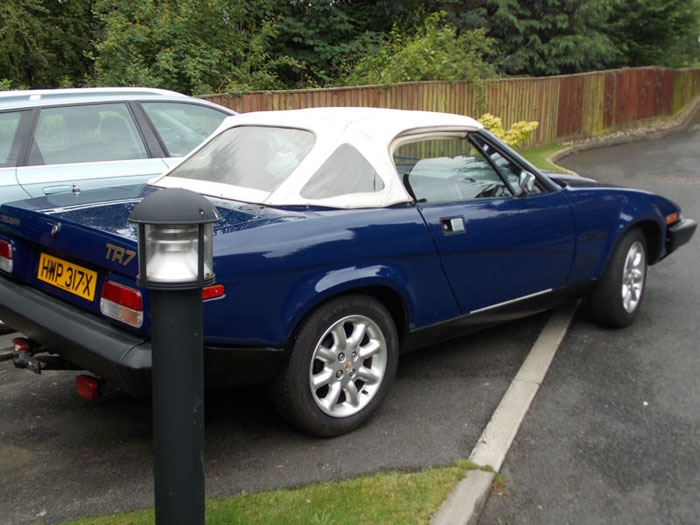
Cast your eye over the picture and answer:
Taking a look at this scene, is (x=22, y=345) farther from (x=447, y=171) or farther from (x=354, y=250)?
(x=447, y=171)

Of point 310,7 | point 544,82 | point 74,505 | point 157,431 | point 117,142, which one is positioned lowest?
point 74,505

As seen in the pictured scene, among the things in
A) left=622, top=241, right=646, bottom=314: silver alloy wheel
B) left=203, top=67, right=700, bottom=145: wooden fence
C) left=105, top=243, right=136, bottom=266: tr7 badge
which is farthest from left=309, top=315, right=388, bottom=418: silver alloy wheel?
left=203, top=67, right=700, bottom=145: wooden fence

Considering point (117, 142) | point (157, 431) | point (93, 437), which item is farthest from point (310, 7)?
point (157, 431)

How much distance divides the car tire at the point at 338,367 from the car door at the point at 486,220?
2.04 feet

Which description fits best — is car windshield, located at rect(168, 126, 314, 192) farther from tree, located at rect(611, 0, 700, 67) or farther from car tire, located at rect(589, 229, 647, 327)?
tree, located at rect(611, 0, 700, 67)

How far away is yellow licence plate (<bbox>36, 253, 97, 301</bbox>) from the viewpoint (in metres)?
3.48

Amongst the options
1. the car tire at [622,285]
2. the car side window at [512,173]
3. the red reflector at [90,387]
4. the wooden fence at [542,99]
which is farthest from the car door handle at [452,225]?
the wooden fence at [542,99]

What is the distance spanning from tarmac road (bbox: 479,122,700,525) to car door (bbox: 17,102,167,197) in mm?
3638

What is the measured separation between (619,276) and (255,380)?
310cm

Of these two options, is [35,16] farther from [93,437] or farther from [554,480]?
[554,480]

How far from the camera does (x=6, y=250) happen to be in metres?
4.03

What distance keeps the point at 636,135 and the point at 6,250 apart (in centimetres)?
2247

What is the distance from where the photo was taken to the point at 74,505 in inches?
126

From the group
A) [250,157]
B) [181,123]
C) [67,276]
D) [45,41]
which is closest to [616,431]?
[250,157]
